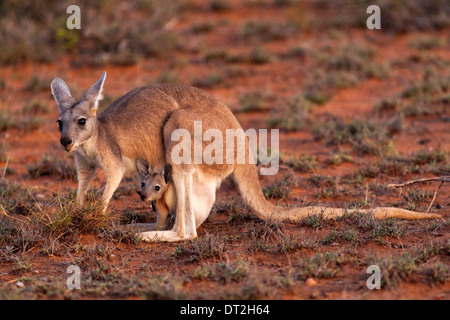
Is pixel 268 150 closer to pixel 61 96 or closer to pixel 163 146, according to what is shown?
pixel 163 146

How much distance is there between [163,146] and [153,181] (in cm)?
34

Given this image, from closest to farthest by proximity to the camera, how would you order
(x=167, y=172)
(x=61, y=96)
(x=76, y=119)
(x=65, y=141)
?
(x=65, y=141) < (x=76, y=119) < (x=167, y=172) < (x=61, y=96)

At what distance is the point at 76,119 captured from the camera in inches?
199

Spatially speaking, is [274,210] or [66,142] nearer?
[66,142]

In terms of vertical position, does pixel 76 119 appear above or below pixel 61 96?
below

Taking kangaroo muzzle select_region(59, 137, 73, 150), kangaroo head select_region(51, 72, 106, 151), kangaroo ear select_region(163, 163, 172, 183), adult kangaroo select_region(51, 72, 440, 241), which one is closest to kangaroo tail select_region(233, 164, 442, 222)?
adult kangaroo select_region(51, 72, 440, 241)

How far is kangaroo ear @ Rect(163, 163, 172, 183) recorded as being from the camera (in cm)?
517

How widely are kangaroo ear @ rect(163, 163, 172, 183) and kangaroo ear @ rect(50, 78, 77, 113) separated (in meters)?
1.01

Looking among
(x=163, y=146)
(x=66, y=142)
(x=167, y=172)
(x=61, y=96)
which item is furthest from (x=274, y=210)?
(x=61, y=96)

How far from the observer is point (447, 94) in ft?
29.6

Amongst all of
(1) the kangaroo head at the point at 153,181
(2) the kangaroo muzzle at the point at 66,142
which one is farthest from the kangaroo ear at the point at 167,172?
(2) the kangaroo muzzle at the point at 66,142

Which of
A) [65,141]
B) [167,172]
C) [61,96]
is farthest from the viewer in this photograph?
[61,96]

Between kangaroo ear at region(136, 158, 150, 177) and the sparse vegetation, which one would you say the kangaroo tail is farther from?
kangaroo ear at region(136, 158, 150, 177)
